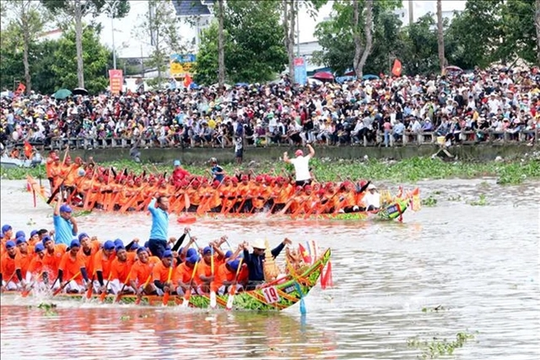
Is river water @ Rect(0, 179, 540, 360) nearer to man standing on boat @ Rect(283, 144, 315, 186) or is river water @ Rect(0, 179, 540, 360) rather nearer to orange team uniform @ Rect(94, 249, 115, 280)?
orange team uniform @ Rect(94, 249, 115, 280)

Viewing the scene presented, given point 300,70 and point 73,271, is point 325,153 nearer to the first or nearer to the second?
point 300,70

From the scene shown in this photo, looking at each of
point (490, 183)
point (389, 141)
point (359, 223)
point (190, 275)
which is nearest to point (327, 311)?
point (190, 275)

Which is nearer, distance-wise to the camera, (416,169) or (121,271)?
(121,271)

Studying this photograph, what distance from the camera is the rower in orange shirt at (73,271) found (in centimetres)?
1798

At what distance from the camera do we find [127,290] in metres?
17.5

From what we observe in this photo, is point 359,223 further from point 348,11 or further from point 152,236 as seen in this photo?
point 348,11

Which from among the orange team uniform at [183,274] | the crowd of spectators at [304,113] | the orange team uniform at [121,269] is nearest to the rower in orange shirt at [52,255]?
the orange team uniform at [121,269]

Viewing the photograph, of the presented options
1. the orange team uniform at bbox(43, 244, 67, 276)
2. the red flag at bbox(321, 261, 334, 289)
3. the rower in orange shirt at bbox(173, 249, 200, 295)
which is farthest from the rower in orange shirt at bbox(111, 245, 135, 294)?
the red flag at bbox(321, 261, 334, 289)

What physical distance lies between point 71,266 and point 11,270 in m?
1.30

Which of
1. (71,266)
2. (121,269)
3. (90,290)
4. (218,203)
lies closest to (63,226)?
(71,266)

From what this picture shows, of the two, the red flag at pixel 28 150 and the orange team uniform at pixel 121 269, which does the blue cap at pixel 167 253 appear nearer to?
the orange team uniform at pixel 121 269

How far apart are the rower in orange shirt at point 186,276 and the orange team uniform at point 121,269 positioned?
93 cm

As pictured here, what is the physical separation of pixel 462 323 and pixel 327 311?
2.03 meters

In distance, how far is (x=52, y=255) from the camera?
723 inches
